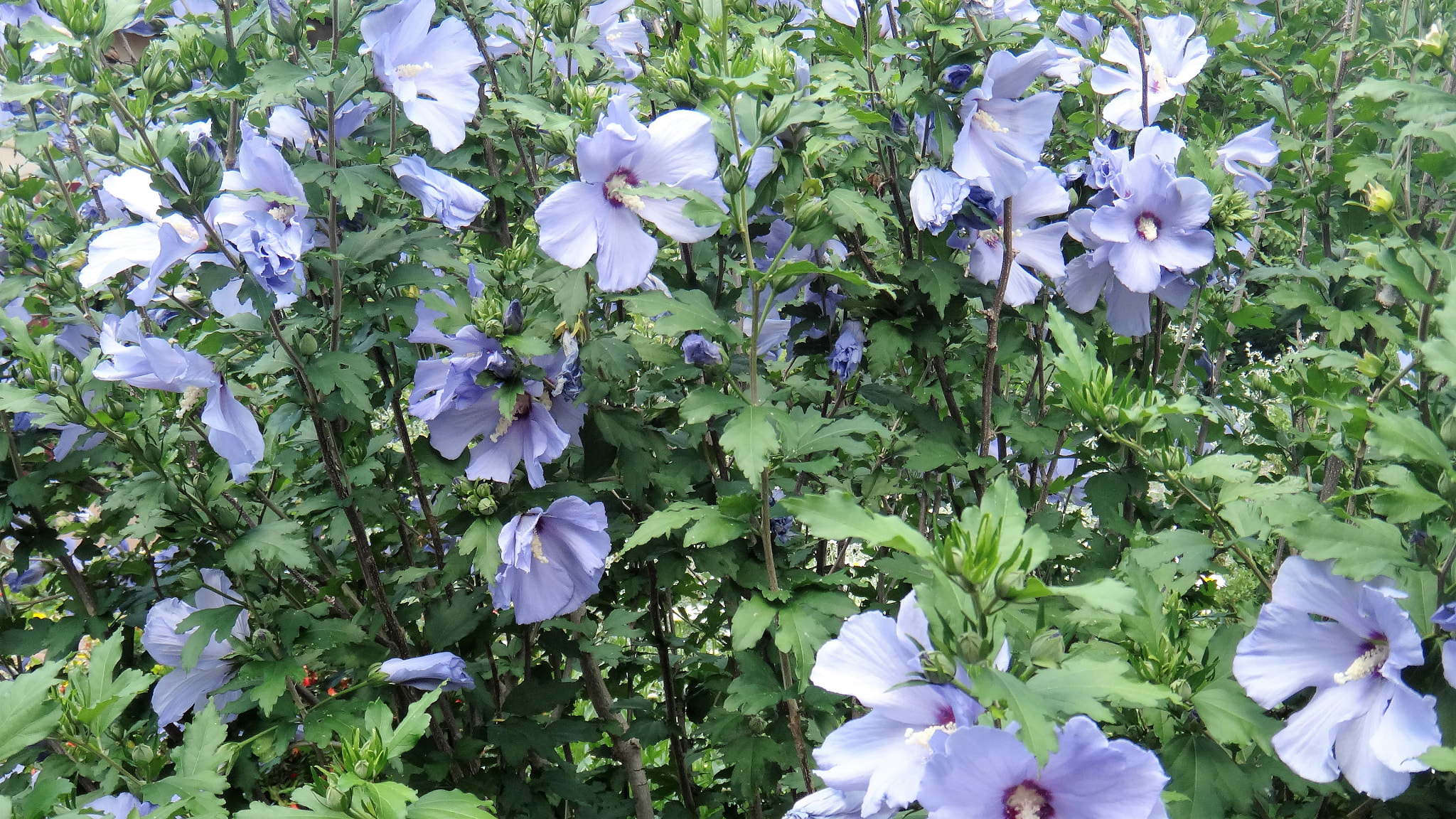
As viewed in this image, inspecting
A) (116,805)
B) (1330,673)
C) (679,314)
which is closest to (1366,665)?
(1330,673)

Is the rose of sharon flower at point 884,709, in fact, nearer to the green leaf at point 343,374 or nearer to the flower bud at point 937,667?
the flower bud at point 937,667

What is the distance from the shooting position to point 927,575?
1.74m

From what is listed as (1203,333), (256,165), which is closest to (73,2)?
(256,165)

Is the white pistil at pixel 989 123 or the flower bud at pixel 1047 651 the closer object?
the flower bud at pixel 1047 651

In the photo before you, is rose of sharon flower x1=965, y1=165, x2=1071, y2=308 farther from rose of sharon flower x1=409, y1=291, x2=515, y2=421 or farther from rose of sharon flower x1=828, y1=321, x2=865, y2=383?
rose of sharon flower x1=409, y1=291, x2=515, y2=421

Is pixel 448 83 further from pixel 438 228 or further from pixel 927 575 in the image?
pixel 927 575

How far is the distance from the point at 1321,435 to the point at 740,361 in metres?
1.05

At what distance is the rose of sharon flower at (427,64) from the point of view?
1961 mm

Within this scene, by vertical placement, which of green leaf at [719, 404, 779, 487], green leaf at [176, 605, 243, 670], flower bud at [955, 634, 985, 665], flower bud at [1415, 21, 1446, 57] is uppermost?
flower bud at [1415, 21, 1446, 57]

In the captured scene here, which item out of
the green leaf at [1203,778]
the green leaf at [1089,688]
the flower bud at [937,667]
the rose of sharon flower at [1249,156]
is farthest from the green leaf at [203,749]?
the rose of sharon flower at [1249,156]

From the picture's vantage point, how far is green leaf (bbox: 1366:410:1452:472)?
1240 millimetres

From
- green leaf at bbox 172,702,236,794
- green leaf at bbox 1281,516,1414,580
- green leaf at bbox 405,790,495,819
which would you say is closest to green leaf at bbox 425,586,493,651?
green leaf at bbox 172,702,236,794

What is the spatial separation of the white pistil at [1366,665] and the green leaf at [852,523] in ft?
2.20

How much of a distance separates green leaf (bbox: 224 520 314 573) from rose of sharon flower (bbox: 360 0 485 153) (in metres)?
0.80
